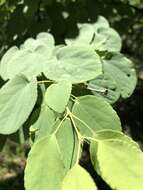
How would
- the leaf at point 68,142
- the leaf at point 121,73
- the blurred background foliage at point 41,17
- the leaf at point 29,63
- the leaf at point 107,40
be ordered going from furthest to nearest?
the blurred background foliage at point 41,17 → the leaf at point 107,40 → the leaf at point 121,73 → the leaf at point 29,63 → the leaf at point 68,142

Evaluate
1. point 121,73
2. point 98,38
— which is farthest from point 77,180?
point 98,38

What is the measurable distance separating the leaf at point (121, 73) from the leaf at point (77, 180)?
20.2 inches

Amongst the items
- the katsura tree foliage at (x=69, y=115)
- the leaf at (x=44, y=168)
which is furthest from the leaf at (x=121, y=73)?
the leaf at (x=44, y=168)

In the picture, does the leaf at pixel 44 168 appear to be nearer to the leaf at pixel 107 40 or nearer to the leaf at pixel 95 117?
the leaf at pixel 95 117

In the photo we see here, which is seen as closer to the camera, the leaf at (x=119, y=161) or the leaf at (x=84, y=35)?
the leaf at (x=119, y=161)

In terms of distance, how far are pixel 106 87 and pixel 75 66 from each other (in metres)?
0.20

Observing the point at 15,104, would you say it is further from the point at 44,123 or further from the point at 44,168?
the point at 44,168

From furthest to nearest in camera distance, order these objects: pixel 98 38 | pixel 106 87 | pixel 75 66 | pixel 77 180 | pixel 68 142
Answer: pixel 98 38 < pixel 106 87 < pixel 75 66 < pixel 68 142 < pixel 77 180

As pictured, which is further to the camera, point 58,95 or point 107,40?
point 107,40

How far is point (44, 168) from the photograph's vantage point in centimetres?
90

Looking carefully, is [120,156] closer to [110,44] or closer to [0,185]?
[110,44]

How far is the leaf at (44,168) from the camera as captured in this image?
0.89 m

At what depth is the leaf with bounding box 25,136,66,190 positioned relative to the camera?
89 cm

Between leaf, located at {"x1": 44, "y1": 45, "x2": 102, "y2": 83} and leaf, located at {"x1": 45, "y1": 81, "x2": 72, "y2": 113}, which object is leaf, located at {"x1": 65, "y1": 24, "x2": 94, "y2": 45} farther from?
leaf, located at {"x1": 45, "y1": 81, "x2": 72, "y2": 113}
